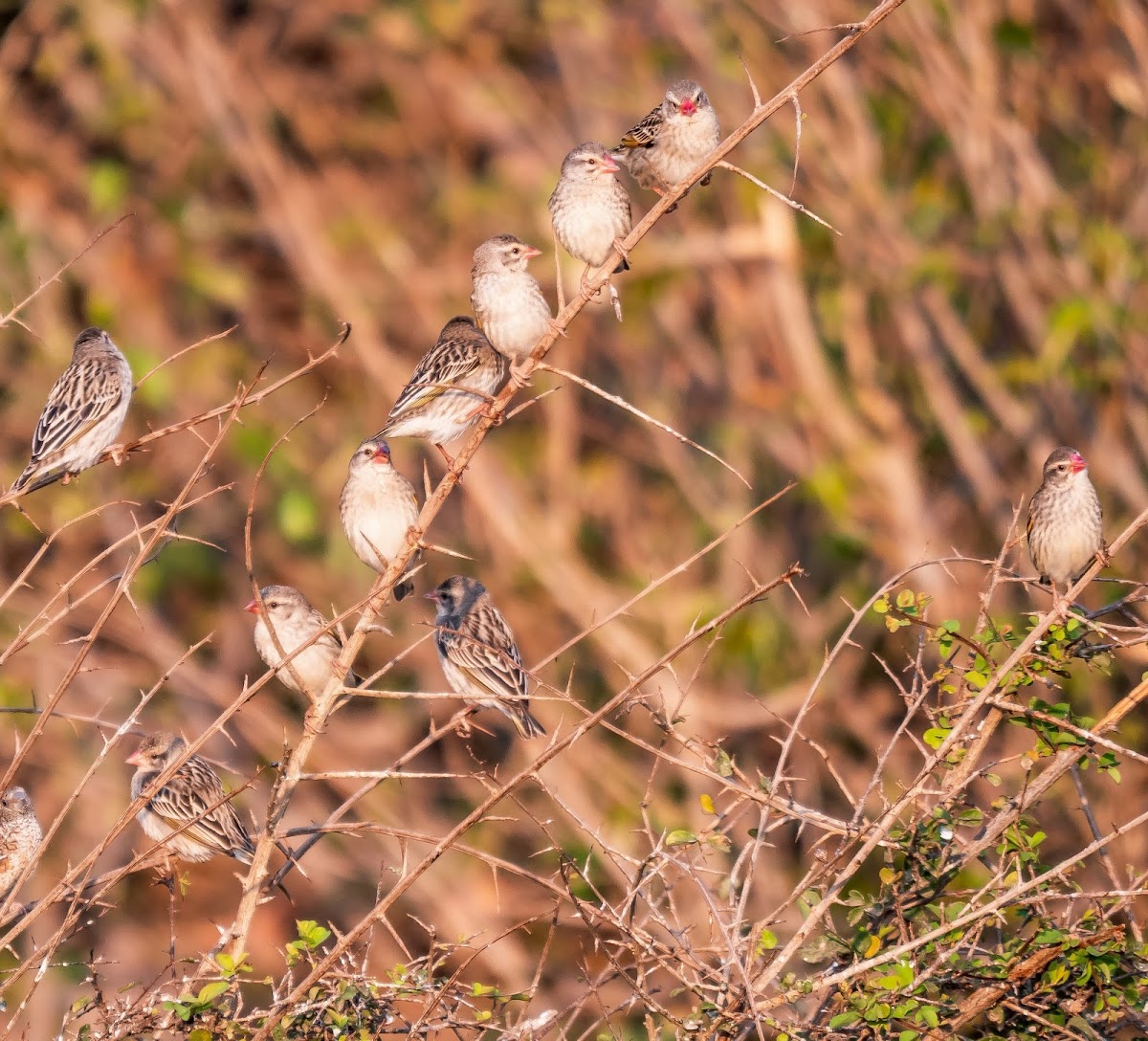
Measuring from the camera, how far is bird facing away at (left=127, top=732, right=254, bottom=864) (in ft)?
21.6

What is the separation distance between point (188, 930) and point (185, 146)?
Answer: 6500 mm

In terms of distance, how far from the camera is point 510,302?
6.39 meters

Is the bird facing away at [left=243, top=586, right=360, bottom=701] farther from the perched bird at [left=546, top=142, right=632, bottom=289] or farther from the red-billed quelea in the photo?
the perched bird at [left=546, top=142, right=632, bottom=289]

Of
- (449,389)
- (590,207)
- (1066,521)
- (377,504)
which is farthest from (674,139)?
(1066,521)

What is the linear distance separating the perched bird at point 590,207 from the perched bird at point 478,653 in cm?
153

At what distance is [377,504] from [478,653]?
82cm

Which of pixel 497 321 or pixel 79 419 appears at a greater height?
pixel 79 419

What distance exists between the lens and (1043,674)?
470cm

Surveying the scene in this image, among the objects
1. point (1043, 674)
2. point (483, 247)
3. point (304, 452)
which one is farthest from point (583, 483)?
point (1043, 674)

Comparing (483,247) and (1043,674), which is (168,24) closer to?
(483,247)

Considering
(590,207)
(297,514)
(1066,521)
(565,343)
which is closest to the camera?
(590,207)

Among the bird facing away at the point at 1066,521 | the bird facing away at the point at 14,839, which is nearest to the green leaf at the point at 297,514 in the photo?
the bird facing away at the point at 14,839

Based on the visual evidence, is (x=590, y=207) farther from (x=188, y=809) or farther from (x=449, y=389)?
(x=188, y=809)

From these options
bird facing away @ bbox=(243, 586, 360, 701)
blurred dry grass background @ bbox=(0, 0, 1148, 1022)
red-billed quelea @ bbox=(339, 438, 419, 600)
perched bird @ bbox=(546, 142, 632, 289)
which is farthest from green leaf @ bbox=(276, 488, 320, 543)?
perched bird @ bbox=(546, 142, 632, 289)
